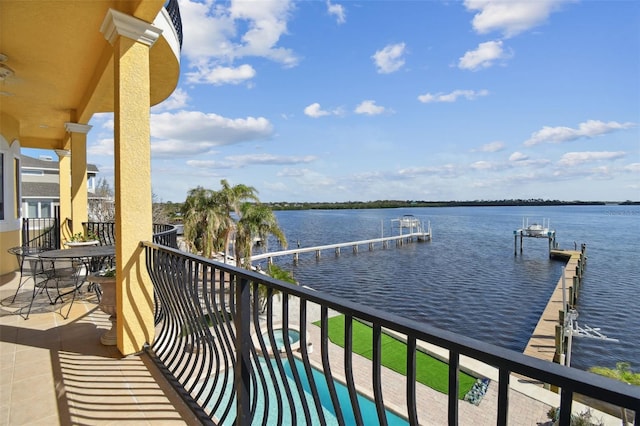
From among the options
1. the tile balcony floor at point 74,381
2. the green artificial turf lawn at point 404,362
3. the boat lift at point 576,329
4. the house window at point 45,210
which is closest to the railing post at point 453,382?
the tile balcony floor at point 74,381

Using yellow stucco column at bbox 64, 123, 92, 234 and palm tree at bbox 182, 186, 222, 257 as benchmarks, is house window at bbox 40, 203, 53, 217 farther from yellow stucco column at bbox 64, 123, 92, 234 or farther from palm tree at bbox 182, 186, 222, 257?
yellow stucco column at bbox 64, 123, 92, 234

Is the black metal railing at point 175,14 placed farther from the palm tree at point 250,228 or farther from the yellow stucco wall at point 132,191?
the palm tree at point 250,228

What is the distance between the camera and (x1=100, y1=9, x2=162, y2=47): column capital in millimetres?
3008

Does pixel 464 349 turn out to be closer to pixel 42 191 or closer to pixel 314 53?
pixel 314 53

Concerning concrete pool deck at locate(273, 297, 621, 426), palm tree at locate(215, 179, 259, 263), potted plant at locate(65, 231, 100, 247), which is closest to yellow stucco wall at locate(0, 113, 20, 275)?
potted plant at locate(65, 231, 100, 247)

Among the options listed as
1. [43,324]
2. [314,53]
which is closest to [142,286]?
[43,324]

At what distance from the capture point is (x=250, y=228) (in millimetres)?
18375

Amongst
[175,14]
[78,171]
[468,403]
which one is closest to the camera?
[175,14]

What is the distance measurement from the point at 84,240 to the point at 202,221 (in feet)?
40.0

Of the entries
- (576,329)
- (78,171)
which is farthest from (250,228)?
(576,329)

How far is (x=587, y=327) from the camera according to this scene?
16281mm

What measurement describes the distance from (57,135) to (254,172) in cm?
2911

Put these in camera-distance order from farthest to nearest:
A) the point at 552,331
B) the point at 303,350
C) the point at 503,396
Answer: the point at 552,331, the point at 303,350, the point at 503,396

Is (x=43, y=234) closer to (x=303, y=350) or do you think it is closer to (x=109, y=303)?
(x=109, y=303)
